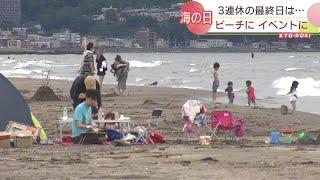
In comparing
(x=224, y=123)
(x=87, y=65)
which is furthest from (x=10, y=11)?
(x=224, y=123)

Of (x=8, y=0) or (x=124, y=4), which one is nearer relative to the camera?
(x=124, y=4)

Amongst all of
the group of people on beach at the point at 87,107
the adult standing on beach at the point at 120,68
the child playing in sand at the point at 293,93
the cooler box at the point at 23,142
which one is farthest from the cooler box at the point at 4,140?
the adult standing on beach at the point at 120,68

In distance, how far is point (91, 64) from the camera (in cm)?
1410

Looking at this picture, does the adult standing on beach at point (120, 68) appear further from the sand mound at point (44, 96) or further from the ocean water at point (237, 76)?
the ocean water at point (237, 76)

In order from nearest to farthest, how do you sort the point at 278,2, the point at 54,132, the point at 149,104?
the point at 54,132 < the point at 278,2 < the point at 149,104

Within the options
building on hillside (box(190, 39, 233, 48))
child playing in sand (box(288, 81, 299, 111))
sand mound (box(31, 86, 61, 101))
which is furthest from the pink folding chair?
building on hillside (box(190, 39, 233, 48))

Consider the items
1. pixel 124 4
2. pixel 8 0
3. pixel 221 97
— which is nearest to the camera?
pixel 221 97

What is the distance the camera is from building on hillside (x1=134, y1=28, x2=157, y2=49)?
449ft

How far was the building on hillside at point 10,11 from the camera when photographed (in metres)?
157

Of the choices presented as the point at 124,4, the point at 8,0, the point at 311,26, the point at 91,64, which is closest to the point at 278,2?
the point at 311,26

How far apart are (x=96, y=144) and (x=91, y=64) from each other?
114 inches

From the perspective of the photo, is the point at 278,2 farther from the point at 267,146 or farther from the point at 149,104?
the point at 267,146

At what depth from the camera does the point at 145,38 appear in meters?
141

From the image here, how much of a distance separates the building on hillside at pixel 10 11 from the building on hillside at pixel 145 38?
90.6 ft
